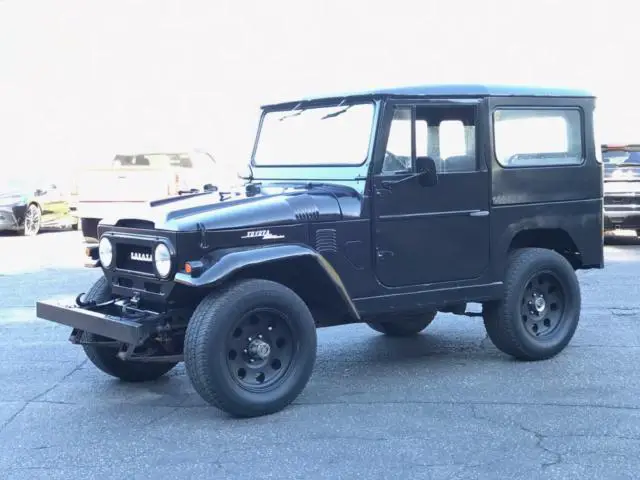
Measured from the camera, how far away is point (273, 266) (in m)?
6.20

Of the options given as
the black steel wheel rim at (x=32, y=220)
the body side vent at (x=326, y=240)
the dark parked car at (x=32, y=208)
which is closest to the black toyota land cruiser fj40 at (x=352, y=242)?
the body side vent at (x=326, y=240)

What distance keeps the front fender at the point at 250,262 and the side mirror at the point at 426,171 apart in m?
0.96

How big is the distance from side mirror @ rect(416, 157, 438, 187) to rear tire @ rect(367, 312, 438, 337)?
1.82 m

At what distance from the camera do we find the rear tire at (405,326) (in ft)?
26.8

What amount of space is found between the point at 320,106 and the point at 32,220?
14.2 m

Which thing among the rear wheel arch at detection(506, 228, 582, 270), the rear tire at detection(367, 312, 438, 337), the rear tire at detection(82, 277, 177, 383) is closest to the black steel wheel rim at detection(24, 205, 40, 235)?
the rear tire at detection(367, 312, 438, 337)

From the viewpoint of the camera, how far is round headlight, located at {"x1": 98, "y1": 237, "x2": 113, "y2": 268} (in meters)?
6.41

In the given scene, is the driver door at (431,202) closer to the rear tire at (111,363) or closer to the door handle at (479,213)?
the door handle at (479,213)

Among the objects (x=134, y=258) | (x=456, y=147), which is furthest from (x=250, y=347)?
(x=456, y=147)

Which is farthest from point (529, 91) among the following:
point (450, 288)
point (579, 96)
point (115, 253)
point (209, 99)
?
point (209, 99)

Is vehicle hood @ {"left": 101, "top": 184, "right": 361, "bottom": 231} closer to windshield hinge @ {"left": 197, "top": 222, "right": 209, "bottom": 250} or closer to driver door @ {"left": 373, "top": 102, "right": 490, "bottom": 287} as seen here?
windshield hinge @ {"left": 197, "top": 222, "right": 209, "bottom": 250}

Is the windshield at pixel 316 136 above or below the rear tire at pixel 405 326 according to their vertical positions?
above

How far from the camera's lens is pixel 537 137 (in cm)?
730

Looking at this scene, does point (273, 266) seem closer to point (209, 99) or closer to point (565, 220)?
point (565, 220)
